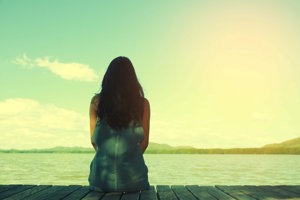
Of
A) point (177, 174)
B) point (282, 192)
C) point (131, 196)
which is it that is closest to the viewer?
point (131, 196)

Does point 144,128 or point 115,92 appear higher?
point 115,92

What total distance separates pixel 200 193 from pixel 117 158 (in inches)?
44.6

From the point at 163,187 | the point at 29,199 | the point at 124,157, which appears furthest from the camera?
the point at 163,187

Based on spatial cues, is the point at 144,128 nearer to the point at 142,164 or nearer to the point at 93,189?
the point at 142,164

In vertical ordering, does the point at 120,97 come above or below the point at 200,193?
A: above

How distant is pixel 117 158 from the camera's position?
4.64m

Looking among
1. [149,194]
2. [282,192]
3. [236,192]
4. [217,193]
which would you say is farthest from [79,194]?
[282,192]

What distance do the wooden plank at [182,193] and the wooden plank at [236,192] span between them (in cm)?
49

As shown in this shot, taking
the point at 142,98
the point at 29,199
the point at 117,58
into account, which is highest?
the point at 117,58

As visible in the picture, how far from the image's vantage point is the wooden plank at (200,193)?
4540mm

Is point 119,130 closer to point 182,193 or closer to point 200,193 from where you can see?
point 182,193

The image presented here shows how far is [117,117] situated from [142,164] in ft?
2.25

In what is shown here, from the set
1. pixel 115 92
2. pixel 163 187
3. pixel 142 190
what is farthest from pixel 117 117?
pixel 163 187

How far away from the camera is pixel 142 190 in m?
4.86
